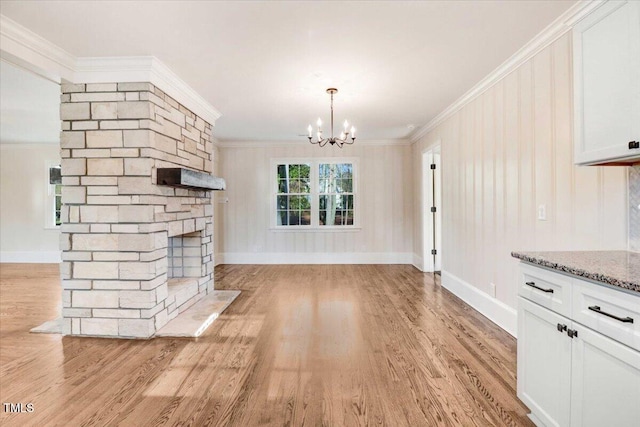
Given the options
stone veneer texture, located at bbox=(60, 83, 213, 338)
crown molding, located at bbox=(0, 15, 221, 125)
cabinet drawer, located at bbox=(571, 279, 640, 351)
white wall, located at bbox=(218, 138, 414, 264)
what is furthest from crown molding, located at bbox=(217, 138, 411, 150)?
cabinet drawer, located at bbox=(571, 279, 640, 351)

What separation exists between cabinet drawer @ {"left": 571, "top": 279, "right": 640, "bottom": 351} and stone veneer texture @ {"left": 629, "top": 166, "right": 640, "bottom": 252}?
819mm

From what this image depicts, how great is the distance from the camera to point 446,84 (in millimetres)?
3625

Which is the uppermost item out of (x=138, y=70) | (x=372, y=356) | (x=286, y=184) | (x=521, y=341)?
(x=138, y=70)

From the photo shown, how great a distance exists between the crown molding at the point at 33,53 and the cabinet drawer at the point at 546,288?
3.80 meters

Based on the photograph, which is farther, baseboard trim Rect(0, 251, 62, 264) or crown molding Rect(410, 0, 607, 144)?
baseboard trim Rect(0, 251, 62, 264)

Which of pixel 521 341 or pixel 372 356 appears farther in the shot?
pixel 372 356

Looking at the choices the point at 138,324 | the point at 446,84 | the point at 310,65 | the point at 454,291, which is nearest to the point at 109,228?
the point at 138,324

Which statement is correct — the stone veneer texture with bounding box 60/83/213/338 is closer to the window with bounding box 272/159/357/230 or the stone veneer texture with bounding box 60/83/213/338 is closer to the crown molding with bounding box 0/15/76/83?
the crown molding with bounding box 0/15/76/83

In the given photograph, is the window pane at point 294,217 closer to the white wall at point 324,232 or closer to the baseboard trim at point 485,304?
the white wall at point 324,232

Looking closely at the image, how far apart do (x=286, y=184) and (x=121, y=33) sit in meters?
4.55

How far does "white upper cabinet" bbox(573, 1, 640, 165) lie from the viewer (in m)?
1.61

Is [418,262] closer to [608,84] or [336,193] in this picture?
[336,193]

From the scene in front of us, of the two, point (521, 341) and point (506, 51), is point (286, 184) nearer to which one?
point (506, 51)

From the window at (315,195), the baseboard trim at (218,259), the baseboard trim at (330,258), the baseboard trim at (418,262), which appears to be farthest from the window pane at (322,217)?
the baseboard trim at (218,259)
